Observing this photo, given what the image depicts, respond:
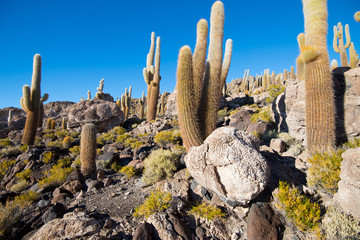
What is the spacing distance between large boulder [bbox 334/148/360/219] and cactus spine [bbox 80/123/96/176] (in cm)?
723

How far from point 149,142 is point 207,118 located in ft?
16.7

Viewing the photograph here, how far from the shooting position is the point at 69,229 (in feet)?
11.0

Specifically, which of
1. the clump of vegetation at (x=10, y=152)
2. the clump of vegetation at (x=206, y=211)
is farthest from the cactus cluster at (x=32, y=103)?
the clump of vegetation at (x=206, y=211)

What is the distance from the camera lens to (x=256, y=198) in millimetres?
3924

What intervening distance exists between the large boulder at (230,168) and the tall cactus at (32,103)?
1182 centimetres

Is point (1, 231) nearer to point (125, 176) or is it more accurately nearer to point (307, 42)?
point (125, 176)

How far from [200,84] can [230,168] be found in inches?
126

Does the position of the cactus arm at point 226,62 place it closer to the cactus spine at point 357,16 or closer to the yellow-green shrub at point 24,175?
the cactus spine at point 357,16

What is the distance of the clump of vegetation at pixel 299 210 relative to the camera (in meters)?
3.23

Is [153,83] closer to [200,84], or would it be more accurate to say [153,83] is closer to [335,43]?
[200,84]

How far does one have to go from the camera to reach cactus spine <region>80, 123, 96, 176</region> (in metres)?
7.07

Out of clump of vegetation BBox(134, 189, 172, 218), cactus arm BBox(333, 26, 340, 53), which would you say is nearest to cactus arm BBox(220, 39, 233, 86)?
clump of vegetation BBox(134, 189, 172, 218)

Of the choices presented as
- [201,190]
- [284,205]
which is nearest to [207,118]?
[201,190]

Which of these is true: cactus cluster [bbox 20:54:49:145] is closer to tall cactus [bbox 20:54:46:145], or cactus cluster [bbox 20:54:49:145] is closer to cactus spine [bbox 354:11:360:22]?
tall cactus [bbox 20:54:46:145]
